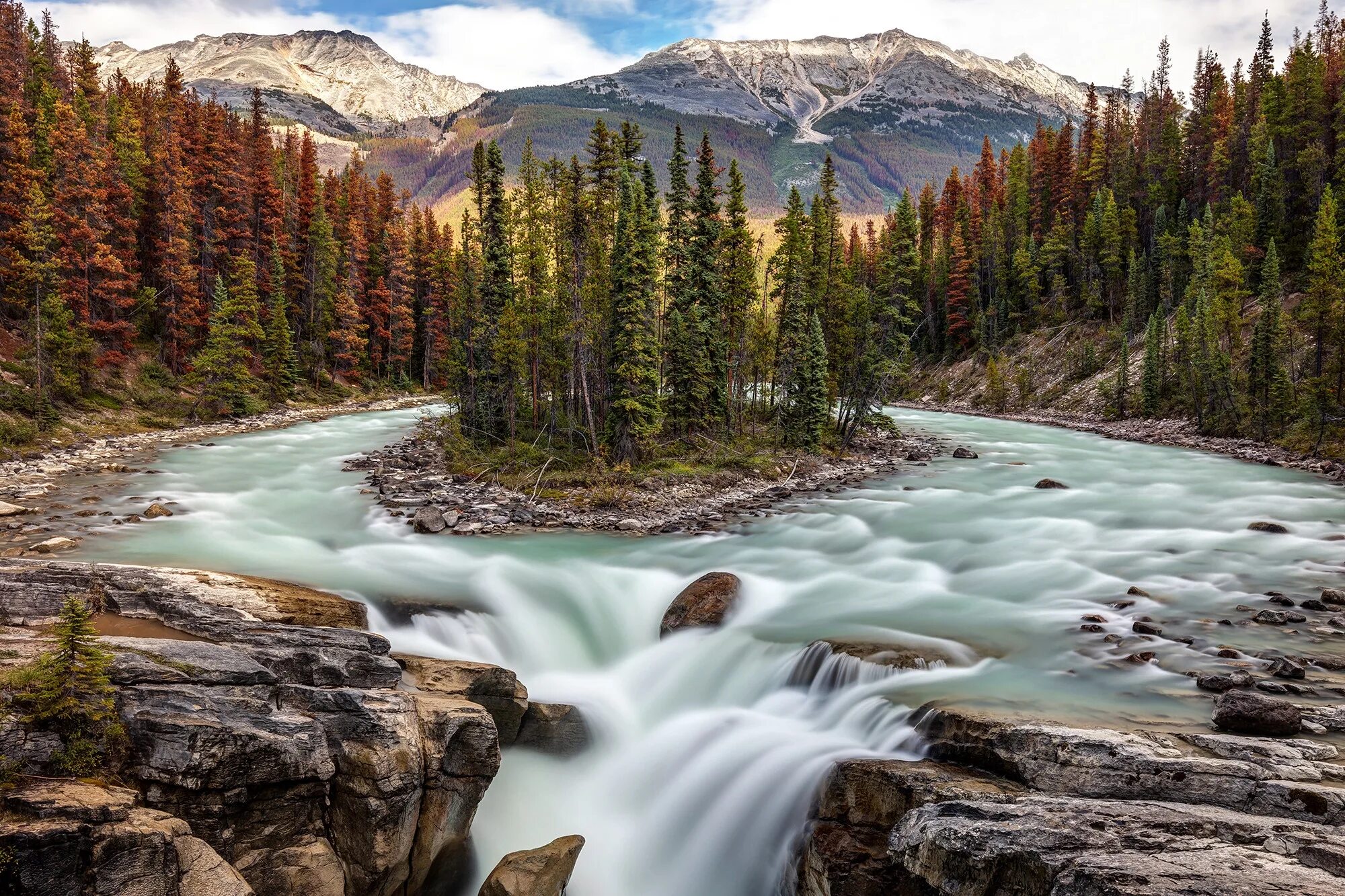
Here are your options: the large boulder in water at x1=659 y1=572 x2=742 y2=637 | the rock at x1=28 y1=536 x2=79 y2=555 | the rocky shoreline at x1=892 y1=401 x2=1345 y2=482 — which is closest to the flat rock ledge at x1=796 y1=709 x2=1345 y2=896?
the large boulder in water at x1=659 y1=572 x2=742 y2=637

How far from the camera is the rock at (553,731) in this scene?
11.5m

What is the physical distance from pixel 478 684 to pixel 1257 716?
10474 mm

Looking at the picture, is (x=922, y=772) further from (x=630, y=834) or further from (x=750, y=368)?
(x=750, y=368)

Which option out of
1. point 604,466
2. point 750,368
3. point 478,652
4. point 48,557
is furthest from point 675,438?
point 48,557

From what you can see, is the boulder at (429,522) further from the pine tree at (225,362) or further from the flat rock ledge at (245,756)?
the pine tree at (225,362)

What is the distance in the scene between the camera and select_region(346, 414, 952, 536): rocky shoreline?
77.7 ft

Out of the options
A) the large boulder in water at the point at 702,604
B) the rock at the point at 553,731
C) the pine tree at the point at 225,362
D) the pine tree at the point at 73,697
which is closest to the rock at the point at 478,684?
the rock at the point at 553,731

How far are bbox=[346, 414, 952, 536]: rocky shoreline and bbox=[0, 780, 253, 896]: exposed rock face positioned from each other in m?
15.4

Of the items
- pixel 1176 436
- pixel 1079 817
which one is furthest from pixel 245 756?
pixel 1176 436

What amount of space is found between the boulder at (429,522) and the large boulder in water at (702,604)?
915 centimetres

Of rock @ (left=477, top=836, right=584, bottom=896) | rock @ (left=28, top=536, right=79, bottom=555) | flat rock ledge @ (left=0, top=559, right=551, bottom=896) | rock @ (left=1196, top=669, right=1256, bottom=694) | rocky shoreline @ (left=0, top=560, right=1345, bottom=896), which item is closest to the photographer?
rocky shoreline @ (left=0, top=560, right=1345, bottom=896)

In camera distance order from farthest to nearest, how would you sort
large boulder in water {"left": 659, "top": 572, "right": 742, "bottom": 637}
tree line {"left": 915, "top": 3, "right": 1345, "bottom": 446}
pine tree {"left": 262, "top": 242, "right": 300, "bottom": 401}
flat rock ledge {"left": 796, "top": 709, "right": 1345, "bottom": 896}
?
pine tree {"left": 262, "top": 242, "right": 300, "bottom": 401} < tree line {"left": 915, "top": 3, "right": 1345, "bottom": 446} < large boulder in water {"left": 659, "top": 572, "right": 742, "bottom": 637} < flat rock ledge {"left": 796, "top": 709, "right": 1345, "bottom": 896}

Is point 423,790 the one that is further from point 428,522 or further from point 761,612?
point 428,522

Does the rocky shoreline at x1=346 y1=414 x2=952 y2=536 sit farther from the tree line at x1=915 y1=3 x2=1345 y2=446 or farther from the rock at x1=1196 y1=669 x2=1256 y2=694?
the tree line at x1=915 y1=3 x2=1345 y2=446
